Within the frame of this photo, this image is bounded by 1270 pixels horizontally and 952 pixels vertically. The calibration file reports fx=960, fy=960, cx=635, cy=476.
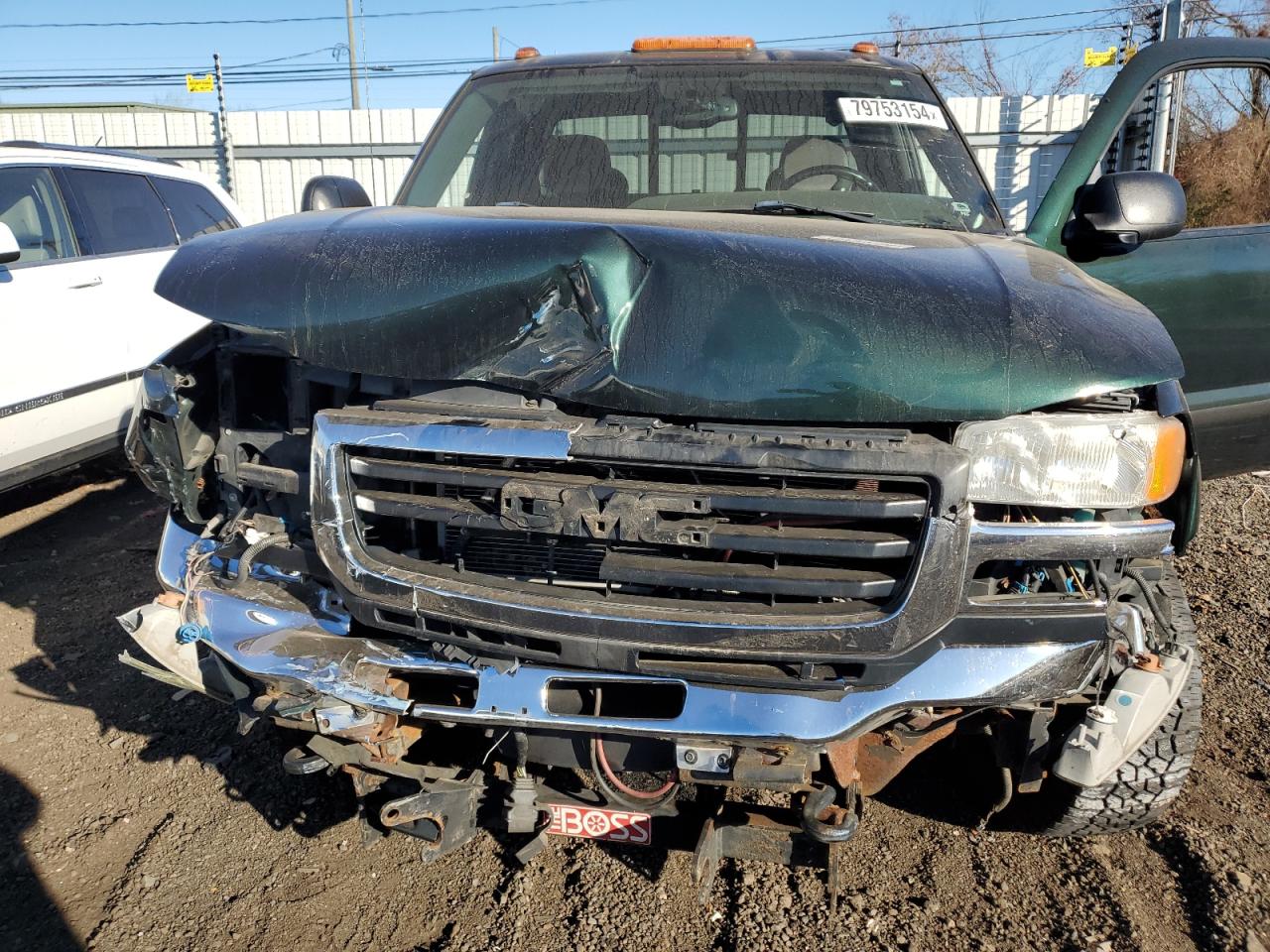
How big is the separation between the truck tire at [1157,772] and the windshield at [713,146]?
1.50 metres

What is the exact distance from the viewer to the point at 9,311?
4.51 metres

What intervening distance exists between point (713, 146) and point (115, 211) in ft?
13.0

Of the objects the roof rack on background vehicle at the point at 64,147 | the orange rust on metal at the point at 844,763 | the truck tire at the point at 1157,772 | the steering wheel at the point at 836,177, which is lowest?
the truck tire at the point at 1157,772

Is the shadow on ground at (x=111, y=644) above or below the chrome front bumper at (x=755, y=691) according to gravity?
below

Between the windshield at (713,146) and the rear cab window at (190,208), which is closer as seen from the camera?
the windshield at (713,146)

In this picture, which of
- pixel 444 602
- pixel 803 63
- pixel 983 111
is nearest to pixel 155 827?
pixel 444 602

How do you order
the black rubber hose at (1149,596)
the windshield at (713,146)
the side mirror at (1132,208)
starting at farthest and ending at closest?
the windshield at (713,146)
the side mirror at (1132,208)
the black rubber hose at (1149,596)

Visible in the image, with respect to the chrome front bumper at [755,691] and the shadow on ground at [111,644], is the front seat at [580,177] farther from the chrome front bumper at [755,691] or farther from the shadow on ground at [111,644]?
the shadow on ground at [111,644]

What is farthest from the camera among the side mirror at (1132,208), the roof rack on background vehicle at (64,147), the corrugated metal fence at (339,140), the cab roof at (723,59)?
the corrugated metal fence at (339,140)

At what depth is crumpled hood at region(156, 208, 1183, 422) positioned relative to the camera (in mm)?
1882

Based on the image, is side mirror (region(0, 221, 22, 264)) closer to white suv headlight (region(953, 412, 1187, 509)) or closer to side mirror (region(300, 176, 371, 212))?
side mirror (region(300, 176, 371, 212))

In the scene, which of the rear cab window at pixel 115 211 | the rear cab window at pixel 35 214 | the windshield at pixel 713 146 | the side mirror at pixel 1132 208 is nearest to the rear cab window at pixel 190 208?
the rear cab window at pixel 115 211

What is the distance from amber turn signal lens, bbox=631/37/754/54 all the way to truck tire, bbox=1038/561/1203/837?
2403 millimetres

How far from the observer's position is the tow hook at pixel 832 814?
204 cm
